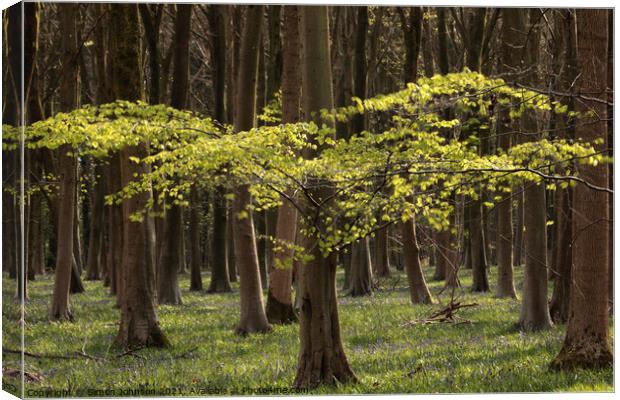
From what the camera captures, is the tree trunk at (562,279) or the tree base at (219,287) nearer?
the tree trunk at (562,279)

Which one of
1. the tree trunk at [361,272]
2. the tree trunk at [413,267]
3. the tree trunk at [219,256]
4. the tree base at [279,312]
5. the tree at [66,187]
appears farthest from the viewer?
the tree trunk at [219,256]

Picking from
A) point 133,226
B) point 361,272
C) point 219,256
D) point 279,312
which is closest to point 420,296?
point 361,272

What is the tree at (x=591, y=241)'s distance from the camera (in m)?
9.32

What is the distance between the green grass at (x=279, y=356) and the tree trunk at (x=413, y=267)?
1992mm

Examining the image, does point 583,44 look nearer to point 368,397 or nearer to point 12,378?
point 368,397

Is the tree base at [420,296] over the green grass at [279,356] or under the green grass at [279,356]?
over

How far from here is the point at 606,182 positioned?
9.52 metres

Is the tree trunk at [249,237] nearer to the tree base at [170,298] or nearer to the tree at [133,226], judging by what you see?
the tree at [133,226]

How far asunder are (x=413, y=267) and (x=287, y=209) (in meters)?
4.71

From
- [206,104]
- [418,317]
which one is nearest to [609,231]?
[418,317]

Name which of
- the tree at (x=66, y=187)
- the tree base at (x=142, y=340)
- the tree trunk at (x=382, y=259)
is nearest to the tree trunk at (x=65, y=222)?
the tree at (x=66, y=187)

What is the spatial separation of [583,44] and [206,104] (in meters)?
15.8

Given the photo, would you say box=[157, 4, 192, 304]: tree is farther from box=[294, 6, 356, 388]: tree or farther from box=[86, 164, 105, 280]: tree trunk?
box=[294, 6, 356, 388]: tree

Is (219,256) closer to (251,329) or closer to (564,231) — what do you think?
(251,329)
